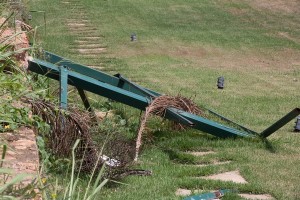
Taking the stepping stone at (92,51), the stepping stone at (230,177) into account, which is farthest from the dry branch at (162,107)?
the stepping stone at (92,51)

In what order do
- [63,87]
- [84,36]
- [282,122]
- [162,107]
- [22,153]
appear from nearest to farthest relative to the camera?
1. [22,153]
2. [63,87]
3. [282,122]
4. [162,107]
5. [84,36]

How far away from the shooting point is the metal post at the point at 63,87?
6609mm

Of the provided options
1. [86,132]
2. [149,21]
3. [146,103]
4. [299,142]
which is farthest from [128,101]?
[149,21]

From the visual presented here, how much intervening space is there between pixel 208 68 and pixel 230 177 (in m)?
8.60

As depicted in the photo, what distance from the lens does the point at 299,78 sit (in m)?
14.6

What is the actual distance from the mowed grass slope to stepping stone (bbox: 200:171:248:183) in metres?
0.08

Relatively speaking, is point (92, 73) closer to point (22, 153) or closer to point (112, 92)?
point (112, 92)

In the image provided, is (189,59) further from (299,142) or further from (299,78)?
(299,142)

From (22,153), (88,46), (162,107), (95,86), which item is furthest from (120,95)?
(88,46)

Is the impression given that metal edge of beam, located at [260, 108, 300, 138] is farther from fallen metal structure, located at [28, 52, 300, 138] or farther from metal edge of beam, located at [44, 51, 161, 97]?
metal edge of beam, located at [44, 51, 161, 97]

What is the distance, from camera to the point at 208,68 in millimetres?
15281

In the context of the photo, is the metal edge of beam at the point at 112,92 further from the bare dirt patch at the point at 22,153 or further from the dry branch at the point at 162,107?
the bare dirt patch at the point at 22,153

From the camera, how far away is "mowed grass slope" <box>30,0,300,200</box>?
22.6 feet

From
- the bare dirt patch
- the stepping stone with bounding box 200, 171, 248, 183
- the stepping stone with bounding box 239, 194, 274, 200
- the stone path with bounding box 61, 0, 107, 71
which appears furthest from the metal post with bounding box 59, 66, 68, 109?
the stone path with bounding box 61, 0, 107, 71
